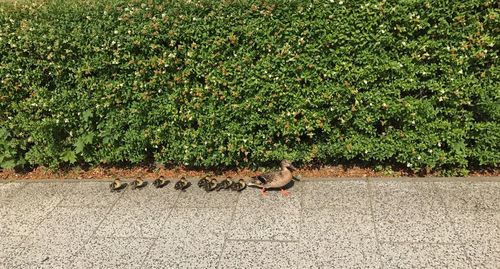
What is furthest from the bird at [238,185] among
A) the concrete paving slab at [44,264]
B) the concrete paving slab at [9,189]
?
the concrete paving slab at [9,189]

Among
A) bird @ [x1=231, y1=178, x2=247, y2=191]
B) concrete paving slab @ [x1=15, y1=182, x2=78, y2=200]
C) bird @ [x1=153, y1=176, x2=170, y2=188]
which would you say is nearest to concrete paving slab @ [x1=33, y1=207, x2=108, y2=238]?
→ concrete paving slab @ [x1=15, y1=182, x2=78, y2=200]

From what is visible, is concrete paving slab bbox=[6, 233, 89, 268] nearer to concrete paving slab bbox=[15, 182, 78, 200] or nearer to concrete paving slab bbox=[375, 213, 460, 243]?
concrete paving slab bbox=[15, 182, 78, 200]

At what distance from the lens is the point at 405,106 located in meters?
4.39

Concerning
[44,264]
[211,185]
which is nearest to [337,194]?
[211,185]

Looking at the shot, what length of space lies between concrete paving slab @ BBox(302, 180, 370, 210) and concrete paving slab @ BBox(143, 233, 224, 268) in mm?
1029

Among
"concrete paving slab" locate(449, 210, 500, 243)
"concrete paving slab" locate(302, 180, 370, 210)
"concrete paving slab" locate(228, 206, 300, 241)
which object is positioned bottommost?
"concrete paving slab" locate(228, 206, 300, 241)

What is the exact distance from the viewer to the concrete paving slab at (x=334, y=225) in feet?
12.5

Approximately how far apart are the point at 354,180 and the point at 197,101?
1895mm

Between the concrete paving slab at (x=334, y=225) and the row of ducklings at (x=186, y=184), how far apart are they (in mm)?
848

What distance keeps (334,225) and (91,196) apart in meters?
2.66

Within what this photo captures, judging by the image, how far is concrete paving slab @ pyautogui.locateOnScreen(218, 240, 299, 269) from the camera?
3.53 m

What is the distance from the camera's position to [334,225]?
155 inches

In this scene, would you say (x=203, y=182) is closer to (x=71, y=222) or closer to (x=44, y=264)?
(x=71, y=222)

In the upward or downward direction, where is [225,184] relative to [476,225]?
downward
